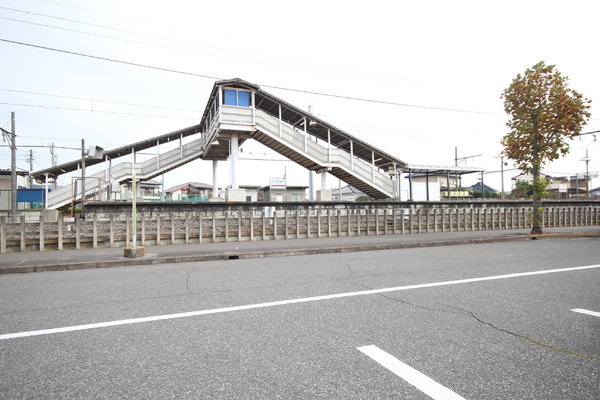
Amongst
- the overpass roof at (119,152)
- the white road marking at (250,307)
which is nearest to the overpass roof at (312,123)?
the overpass roof at (119,152)

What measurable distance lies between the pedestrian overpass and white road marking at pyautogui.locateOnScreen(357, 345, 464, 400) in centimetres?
1772

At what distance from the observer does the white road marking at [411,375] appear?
225cm

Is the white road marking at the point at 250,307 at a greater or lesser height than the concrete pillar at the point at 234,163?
lesser

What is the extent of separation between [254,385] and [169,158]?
1047 inches

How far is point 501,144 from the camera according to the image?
15.6m

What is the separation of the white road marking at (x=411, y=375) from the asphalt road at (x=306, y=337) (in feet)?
0.05

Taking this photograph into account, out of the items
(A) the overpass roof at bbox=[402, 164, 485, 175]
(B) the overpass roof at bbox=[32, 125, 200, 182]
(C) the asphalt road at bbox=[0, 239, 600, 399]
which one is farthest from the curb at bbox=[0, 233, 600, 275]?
(B) the overpass roof at bbox=[32, 125, 200, 182]

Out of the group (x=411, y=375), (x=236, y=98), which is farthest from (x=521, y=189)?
(x=411, y=375)

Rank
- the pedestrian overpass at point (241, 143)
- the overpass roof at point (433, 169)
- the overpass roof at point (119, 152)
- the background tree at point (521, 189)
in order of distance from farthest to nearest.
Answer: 1. the background tree at point (521, 189)
2. the overpass roof at point (433, 169)
3. the overpass roof at point (119, 152)
4. the pedestrian overpass at point (241, 143)

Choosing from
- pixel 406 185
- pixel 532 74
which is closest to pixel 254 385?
pixel 532 74

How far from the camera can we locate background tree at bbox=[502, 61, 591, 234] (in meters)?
14.1

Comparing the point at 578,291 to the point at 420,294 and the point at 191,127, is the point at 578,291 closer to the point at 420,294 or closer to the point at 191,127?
the point at 420,294

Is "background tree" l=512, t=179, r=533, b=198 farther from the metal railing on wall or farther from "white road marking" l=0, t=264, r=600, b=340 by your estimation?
"white road marking" l=0, t=264, r=600, b=340

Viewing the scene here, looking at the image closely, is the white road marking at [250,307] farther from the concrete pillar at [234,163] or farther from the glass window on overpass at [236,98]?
the glass window on overpass at [236,98]
